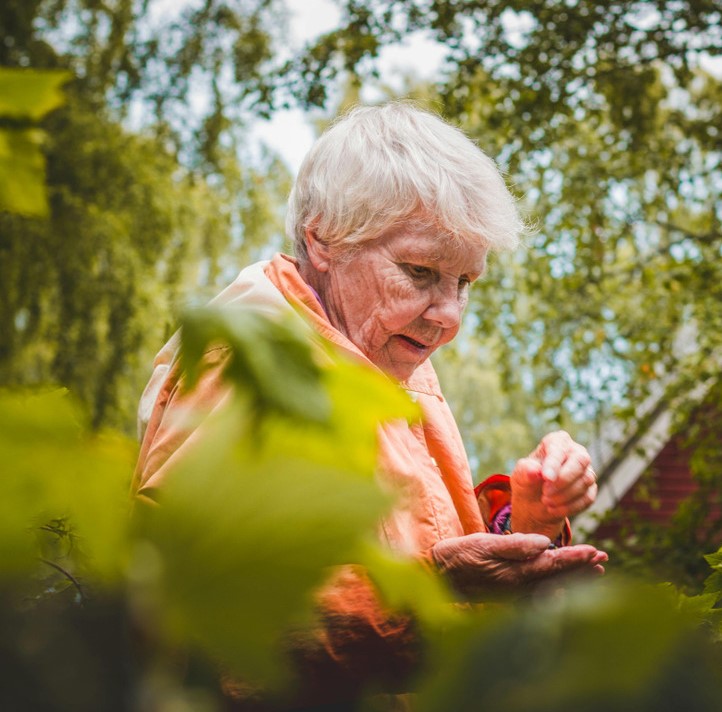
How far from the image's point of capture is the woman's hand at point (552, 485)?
5.84 ft

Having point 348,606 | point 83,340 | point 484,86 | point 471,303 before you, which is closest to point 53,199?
point 83,340

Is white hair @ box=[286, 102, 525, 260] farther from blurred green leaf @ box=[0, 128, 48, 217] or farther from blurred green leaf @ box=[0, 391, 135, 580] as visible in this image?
blurred green leaf @ box=[0, 391, 135, 580]

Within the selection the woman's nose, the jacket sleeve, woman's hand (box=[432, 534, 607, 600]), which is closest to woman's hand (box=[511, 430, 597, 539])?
woman's hand (box=[432, 534, 607, 600])

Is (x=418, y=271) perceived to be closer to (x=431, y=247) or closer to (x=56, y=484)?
(x=431, y=247)

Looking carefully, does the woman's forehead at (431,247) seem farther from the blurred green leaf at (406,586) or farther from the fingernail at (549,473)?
the blurred green leaf at (406,586)

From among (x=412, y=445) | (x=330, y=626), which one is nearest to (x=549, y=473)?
(x=412, y=445)

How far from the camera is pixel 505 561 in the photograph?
5.00 feet

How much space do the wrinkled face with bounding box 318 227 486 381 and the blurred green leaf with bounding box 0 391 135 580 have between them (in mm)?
1753

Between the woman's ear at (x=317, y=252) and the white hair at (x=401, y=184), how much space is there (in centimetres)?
2

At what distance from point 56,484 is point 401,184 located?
1767 mm

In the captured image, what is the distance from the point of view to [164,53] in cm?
1270

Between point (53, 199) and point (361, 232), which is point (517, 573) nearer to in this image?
point (361, 232)

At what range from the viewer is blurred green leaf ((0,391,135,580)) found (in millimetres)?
316

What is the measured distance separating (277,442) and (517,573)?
127 cm
